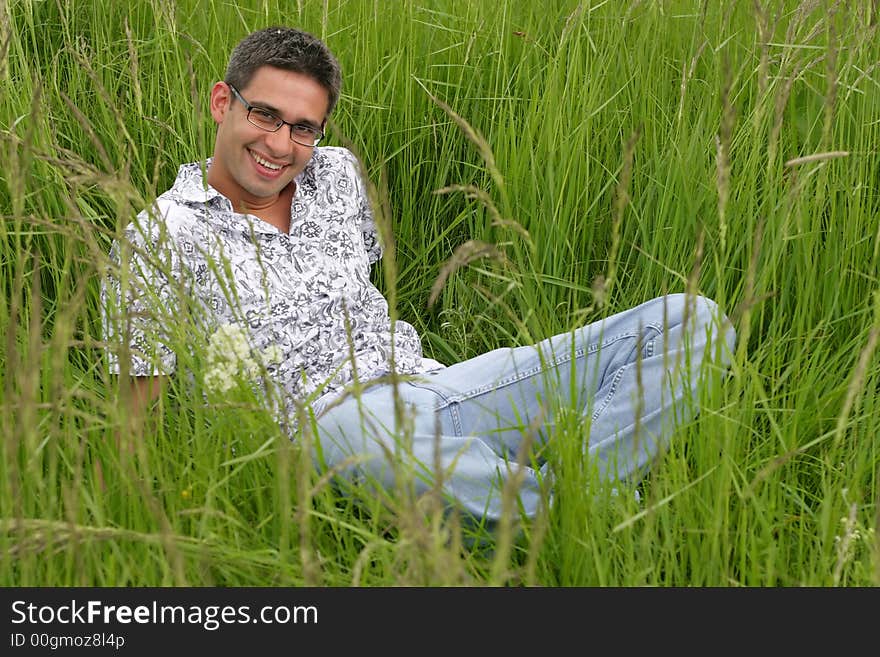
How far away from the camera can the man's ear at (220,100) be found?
2709 mm

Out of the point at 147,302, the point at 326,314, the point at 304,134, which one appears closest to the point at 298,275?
the point at 326,314

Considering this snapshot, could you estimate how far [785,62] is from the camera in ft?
8.89

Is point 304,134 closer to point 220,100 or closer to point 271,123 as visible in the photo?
point 271,123

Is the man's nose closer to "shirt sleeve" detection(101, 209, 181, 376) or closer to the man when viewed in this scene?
the man

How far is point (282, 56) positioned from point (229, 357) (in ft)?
3.42

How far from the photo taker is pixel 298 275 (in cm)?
267

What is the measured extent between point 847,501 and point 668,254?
95cm

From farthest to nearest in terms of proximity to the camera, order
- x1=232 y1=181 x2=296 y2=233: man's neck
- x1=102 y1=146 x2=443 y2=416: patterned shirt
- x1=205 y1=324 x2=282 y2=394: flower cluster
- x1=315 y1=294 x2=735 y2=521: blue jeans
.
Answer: x1=232 y1=181 x2=296 y2=233: man's neck
x1=102 y1=146 x2=443 y2=416: patterned shirt
x1=315 y1=294 x2=735 y2=521: blue jeans
x1=205 y1=324 x2=282 y2=394: flower cluster

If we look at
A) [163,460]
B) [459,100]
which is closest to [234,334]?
[163,460]

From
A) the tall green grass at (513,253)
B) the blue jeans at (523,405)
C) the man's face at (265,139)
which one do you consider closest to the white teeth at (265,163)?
the man's face at (265,139)

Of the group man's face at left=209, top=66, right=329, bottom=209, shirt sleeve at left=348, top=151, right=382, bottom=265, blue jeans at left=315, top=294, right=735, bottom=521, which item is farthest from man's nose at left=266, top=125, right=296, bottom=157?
blue jeans at left=315, top=294, right=735, bottom=521

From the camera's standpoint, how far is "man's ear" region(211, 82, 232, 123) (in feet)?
8.89

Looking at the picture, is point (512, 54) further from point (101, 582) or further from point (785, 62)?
point (101, 582)

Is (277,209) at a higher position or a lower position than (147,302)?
higher
